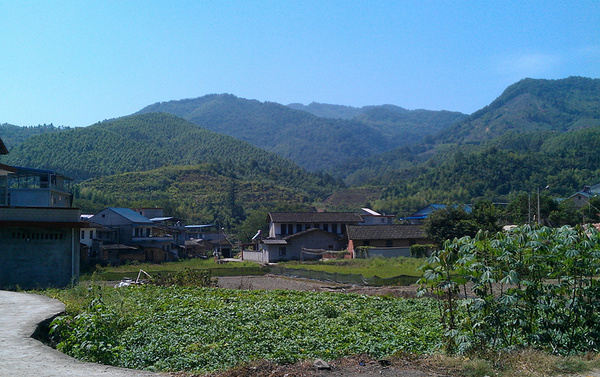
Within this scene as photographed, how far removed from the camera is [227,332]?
12.0 metres

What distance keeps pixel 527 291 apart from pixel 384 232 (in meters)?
45.8

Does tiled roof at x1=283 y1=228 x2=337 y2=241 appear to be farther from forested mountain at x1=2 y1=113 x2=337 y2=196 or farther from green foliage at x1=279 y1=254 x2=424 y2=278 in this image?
forested mountain at x1=2 y1=113 x2=337 y2=196

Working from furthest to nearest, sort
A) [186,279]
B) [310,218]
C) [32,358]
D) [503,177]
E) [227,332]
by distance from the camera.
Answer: [503,177]
[310,218]
[186,279]
[227,332]
[32,358]

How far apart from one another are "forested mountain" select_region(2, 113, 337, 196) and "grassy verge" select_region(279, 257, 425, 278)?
3258 inches

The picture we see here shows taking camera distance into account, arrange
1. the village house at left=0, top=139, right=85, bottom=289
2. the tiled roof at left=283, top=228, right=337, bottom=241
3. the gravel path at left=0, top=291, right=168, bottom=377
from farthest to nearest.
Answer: the tiled roof at left=283, top=228, right=337, bottom=241 < the village house at left=0, top=139, right=85, bottom=289 < the gravel path at left=0, top=291, right=168, bottom=377

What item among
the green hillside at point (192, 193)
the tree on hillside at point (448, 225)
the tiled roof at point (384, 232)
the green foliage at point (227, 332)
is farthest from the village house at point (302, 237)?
the green foliage at point (227, 332)

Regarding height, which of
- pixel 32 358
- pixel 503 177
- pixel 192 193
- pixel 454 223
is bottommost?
pixel 32 358

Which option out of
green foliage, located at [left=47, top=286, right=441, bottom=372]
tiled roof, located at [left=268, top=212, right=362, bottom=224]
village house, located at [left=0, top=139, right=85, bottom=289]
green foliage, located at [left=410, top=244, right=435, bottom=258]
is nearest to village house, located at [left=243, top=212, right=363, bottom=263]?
tiled roof, located at [left=268, top=212, right=362, bottom=224]

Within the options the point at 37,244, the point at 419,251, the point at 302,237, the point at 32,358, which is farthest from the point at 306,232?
the point at 32,358

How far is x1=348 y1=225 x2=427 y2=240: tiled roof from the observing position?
54531 millimetres

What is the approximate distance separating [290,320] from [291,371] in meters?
4.82

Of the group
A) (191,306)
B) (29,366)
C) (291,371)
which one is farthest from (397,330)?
(29,366)

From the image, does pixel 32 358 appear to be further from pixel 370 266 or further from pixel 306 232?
pixel 306 232

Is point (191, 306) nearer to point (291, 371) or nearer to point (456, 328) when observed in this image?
point (291, 371)
